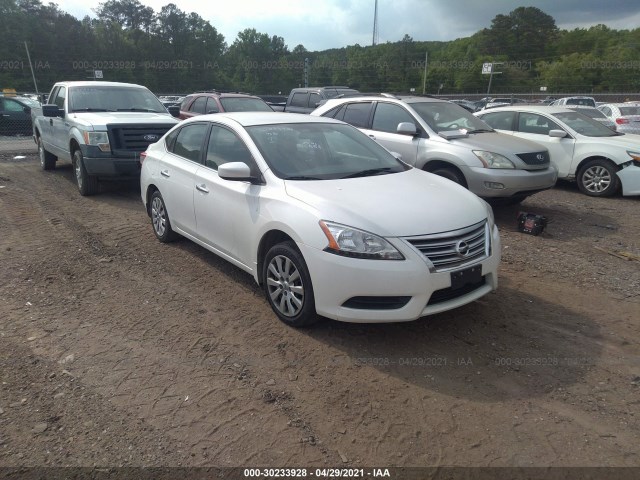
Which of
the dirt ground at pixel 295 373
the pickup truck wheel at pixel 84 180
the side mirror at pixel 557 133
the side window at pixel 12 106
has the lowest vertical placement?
the dirt ground at pixel 295 373

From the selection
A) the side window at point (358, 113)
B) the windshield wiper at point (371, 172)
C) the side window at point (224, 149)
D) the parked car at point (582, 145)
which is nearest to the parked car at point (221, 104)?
the side window at point (358, 113)

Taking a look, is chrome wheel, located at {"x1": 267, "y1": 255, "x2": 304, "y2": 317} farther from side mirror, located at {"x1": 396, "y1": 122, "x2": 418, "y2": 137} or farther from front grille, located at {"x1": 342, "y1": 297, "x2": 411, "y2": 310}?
side mirror, located at {"x1": 396, "y1": 122, "x2": 418, "y2": 137}

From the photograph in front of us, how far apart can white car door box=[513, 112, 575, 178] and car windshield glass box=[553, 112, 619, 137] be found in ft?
0.86

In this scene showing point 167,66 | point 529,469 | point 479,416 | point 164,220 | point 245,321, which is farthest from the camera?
point 167,66

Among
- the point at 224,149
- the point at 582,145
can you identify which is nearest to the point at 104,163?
the point at 224,149

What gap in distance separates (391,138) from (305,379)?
5466 mm

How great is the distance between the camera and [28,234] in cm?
651

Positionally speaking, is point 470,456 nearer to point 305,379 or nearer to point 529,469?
point 529,469

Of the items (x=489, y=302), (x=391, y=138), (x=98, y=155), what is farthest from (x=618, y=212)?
(x=98, y=155)

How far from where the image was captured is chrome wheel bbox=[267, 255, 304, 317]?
380 centimetres

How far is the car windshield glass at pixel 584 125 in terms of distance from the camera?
30.6ft

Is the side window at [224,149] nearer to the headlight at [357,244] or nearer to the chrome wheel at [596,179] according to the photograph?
the headlight at [357,244]

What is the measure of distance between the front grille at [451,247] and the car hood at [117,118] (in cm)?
665

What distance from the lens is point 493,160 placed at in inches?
275
